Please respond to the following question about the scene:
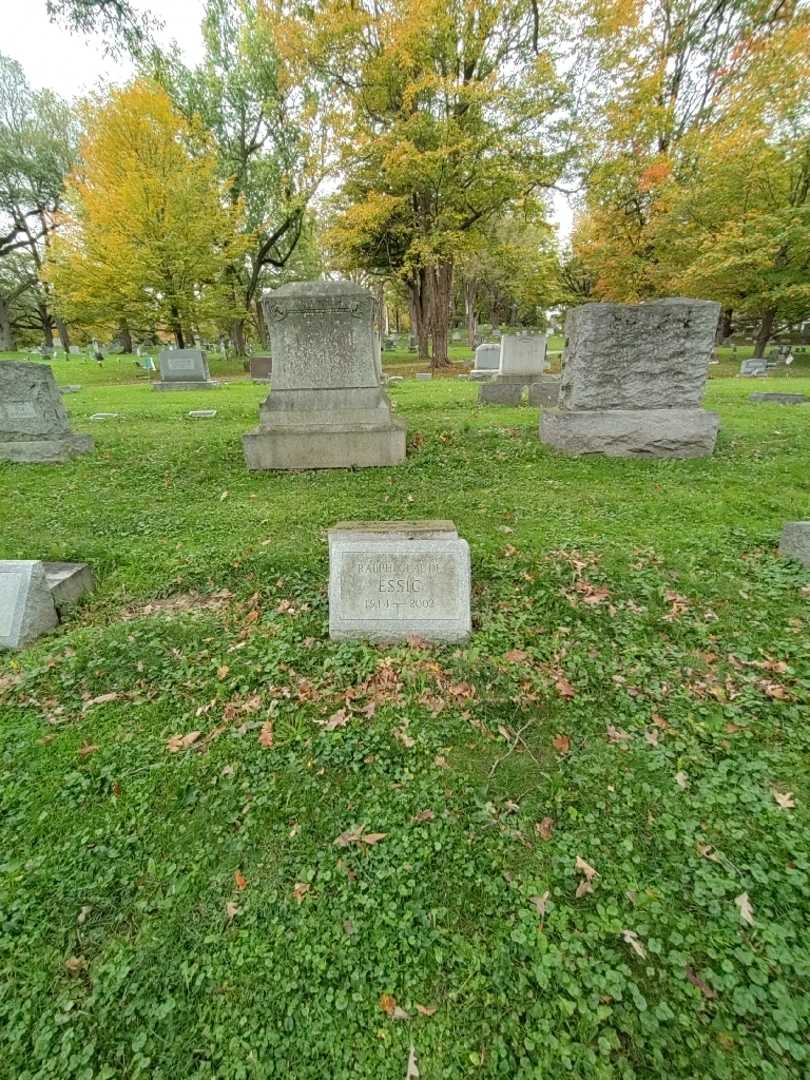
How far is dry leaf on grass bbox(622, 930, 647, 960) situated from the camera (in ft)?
5.62

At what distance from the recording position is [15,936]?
1.88 m

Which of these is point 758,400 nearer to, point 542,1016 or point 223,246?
point 542,1016

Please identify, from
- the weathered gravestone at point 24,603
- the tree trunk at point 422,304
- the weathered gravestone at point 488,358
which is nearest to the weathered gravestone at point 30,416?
the weathered gravestone at point 24,603

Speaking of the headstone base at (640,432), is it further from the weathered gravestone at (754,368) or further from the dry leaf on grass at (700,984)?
the weathered gravestone at (754,368)

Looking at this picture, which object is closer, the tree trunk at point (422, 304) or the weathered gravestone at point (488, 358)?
the weathered gravestone at point (488, 358)

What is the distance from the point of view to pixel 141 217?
1802cm

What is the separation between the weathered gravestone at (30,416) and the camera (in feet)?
→ 23.5

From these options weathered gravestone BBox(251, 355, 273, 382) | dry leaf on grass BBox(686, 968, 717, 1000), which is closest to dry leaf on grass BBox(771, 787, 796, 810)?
dry leaf on grass BBox(686, 968, 717, 1000)

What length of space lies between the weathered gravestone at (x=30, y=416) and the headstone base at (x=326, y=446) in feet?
10.8

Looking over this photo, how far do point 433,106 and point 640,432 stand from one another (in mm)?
15968

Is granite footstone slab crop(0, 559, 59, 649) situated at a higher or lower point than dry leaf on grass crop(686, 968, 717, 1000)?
higher

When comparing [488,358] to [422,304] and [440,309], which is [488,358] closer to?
[440,309]

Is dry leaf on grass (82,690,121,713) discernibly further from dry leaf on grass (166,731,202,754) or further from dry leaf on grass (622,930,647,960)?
dry leaf on grass (622,930,647,960)

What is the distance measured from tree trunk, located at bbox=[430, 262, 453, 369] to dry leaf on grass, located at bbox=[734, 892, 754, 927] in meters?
19.9
